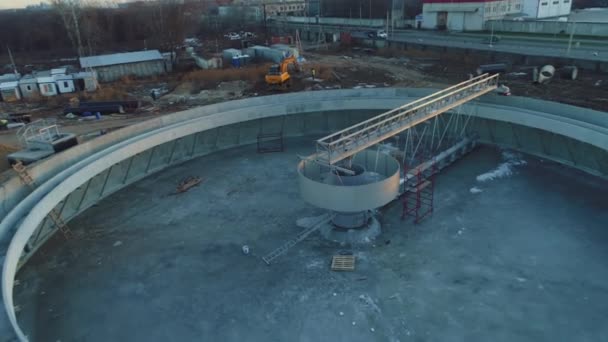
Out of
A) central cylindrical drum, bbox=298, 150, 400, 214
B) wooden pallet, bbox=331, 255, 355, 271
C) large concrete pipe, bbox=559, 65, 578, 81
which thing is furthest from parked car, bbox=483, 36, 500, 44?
wooden pallet, bbox=331, 255, 355, 271

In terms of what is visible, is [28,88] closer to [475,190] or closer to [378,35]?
[475,190]

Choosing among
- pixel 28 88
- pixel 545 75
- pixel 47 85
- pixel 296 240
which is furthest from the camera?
pixel 47 85

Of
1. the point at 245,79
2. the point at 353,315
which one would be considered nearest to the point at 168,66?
the point at 245,79

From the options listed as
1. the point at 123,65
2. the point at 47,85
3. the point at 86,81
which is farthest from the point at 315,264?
the point at 123,65

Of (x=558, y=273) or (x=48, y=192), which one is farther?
(x=48, y=192)

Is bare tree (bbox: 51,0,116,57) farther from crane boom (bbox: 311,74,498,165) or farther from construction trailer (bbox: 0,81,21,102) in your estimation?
crane boom (bbox: 311,74,498,165)

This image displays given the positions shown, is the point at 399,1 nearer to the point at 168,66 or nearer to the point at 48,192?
the point at 168,66
